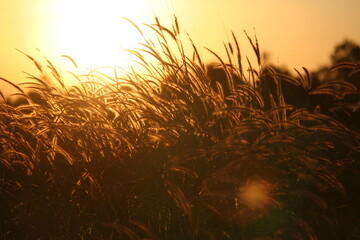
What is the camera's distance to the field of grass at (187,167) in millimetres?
2678

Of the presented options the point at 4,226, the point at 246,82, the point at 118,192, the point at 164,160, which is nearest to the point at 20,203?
the point at 4,226

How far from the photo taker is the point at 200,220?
2875 mm

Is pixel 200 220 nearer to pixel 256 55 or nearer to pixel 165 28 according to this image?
pixel 256 55

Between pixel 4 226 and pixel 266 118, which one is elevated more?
pixel 266 118

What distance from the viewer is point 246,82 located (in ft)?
11.0

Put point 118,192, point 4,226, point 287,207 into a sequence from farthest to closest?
point 4,226 → point 118,192 → point 287,207

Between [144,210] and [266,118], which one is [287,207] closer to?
[266,118]

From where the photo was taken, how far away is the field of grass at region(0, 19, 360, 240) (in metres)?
2.68

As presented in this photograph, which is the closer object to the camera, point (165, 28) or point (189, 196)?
point (189, 196)

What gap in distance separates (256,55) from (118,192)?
3.30 feet

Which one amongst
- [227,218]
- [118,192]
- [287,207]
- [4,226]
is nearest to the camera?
[227,218]

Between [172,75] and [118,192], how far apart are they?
795 mm

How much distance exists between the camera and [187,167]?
2.88 m

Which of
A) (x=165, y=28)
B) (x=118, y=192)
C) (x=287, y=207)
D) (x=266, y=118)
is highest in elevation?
(x=165, y=28)
